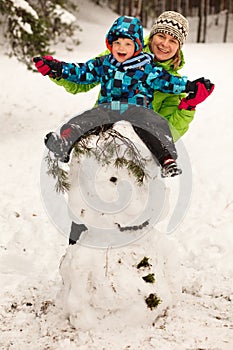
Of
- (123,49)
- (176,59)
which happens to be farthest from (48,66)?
(176,59)

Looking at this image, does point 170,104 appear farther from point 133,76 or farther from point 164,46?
point 133,76

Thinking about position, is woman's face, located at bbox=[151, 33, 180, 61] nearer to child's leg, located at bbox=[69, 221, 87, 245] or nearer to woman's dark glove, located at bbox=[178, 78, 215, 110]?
woman's dark glove, located at bbox=[178, 78, 215, 110]

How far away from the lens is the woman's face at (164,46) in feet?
11.9

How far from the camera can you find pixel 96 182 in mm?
3248

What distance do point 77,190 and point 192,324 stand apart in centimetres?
138

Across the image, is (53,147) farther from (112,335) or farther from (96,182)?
(112,335)

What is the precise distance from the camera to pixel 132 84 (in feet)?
10.4

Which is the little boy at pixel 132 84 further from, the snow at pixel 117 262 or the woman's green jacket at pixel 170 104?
the snow at pixel 117 262

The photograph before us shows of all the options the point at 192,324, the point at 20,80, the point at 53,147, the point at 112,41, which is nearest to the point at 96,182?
the point at 53,147

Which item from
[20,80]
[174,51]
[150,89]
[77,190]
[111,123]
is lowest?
[77,190]

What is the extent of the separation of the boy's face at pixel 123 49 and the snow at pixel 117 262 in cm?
140

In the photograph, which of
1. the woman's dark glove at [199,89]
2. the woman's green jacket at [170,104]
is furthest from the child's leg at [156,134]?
the woman's green jacket at [170,104]

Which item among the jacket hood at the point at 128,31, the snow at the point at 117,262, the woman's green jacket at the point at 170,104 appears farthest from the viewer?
the woman's green jacket at the point at 170,104

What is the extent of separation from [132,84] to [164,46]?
709 millimetres
